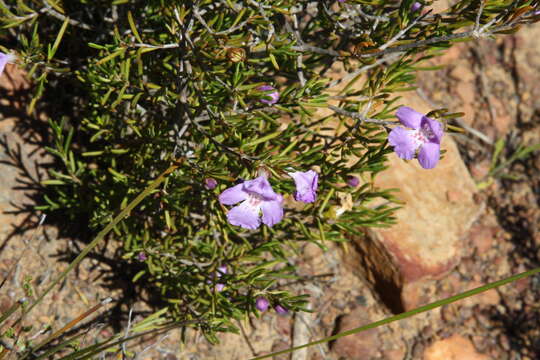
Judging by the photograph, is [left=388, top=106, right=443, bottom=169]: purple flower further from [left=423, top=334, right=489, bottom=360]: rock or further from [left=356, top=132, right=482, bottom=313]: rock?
[left=423, top=334, right=489, bottom=360]: rock

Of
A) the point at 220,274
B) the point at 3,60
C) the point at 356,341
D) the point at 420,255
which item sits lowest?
the point at 356,341

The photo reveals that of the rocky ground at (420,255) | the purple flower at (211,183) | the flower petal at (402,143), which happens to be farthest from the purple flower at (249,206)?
the rocky ground at (420,255)

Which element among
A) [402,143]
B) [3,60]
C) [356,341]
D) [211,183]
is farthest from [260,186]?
[356,341]

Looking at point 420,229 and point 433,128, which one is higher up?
point 433,128

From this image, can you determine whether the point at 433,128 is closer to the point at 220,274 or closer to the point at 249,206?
the point at 249,206

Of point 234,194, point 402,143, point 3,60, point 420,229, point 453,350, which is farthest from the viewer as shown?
point 420,229

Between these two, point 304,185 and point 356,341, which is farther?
point 356,341

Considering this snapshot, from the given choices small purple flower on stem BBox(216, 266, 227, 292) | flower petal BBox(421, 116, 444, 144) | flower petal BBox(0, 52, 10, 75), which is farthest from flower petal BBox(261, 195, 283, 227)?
flower petal BBox(0, 52, 10, 75)

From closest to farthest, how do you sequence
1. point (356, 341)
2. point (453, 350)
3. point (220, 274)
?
point (220, 274), point (356, 341), point (453, 350)
